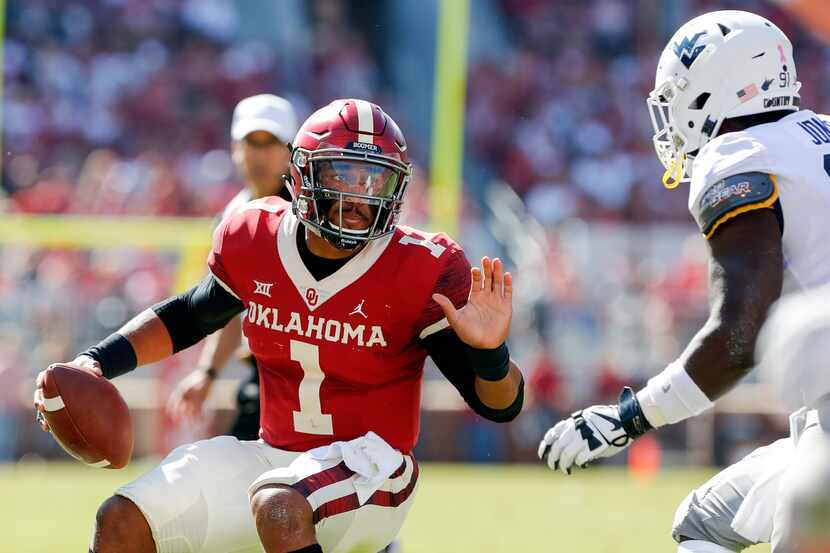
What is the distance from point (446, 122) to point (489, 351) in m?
8.84

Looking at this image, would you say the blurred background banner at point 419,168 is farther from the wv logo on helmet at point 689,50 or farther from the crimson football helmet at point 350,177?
the wv logo on helmet at point 689,50

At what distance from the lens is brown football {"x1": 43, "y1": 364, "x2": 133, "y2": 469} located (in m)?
3.69

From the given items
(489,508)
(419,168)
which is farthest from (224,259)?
(419,168)

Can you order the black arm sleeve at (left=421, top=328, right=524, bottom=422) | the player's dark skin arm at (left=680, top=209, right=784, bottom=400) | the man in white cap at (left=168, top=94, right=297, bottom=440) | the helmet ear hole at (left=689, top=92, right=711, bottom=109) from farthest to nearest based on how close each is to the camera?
the man in white cap at (left=168, top=94, right=297, bottom=440) → the black arm sleeve at (left=421, top=328, right=524, bottom=422) → the helmet ear hole at (left=689, top=92, right=711, bottom=109) → the player's dark skin arm at (left=680, top=209, right=784, bottom=400)

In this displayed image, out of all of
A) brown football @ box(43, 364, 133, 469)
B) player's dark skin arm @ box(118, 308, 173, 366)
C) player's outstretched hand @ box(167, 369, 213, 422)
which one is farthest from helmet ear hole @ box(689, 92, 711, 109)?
player's outstretched hand @ box(167, 369, 213, 422)

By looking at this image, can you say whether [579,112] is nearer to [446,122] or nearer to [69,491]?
[446,122]

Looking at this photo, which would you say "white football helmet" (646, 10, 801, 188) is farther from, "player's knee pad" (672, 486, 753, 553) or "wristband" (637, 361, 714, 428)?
"player's knee pad" (672, 486, 753, 553)

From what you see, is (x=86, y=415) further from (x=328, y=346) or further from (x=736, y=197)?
(x=736, y=197)

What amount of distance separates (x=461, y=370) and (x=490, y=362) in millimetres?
181

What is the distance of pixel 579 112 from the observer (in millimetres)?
14398

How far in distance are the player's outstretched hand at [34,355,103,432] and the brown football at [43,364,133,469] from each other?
0.05 feet

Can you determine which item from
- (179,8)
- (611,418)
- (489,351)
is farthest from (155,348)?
(179,8)

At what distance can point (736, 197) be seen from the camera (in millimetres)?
3217

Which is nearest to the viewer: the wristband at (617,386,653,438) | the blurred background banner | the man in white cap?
the wristband at (617,386,653,438)
